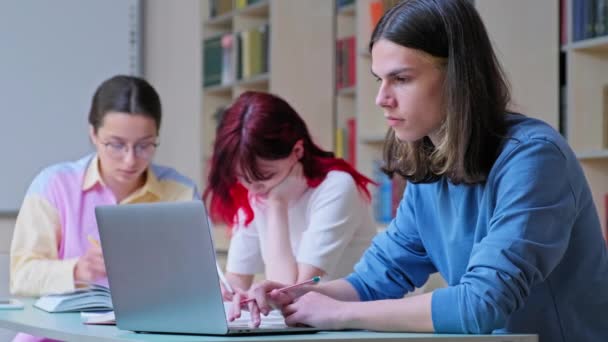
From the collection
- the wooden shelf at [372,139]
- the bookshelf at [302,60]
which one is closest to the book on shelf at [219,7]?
the bookshelf at [302,60]

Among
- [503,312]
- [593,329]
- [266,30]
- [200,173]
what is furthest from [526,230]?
[200,173]

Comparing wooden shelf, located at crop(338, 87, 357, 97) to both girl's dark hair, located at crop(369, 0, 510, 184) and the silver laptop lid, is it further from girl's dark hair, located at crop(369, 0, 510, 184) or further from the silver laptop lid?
the silver laptop lid

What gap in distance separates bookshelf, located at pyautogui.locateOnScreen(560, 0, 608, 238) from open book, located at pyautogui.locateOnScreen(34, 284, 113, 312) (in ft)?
5.71

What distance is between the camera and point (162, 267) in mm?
1407

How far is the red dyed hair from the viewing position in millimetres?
2373

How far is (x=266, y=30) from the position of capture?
14.9ft

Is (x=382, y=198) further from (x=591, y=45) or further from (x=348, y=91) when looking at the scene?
(x=591, y=45)

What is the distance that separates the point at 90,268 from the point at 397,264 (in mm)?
815

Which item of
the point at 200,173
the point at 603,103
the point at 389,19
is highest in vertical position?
the point at 389,19

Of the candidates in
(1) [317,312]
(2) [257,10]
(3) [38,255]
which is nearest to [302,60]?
(2) [257,10]

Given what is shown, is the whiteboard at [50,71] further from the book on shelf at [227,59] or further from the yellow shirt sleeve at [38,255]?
the yellow shirt sleeve at [38,255]

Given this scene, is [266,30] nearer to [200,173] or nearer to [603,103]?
[200,173]

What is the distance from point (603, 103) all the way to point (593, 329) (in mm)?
1701

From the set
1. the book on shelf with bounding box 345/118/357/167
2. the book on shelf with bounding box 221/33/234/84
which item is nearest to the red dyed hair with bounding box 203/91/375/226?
the book on shelf with bounding box 345/118/357/167
